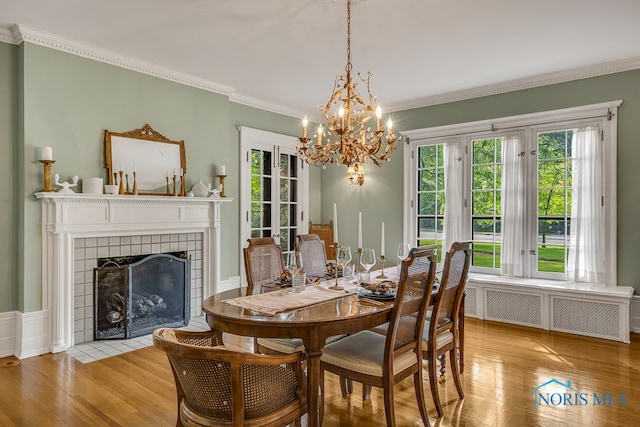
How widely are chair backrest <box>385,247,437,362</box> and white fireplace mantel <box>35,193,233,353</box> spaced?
115 inches

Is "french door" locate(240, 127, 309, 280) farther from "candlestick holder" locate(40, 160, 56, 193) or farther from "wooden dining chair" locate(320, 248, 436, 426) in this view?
"wooden dining chair" locate(320, 248, 436, 426)

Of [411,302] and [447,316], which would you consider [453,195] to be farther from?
[411,302]

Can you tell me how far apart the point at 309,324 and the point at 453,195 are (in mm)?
3770

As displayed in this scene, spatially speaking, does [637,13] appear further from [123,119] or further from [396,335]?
[123,119]

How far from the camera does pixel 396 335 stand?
2.19 m

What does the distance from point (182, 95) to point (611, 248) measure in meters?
4.78

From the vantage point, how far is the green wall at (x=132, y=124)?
3.50 meters

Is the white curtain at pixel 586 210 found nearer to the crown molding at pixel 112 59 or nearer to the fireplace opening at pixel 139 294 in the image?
the crown molding at pixel 112 59

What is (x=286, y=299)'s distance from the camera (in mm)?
2385

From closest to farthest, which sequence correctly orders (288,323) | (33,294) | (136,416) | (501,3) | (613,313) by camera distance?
(288,323) < (136,416) < (501,3) < (33,294) < (613,313)

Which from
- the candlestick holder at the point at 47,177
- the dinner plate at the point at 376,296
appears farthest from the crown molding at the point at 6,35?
the dinner plate at the point at 376,296

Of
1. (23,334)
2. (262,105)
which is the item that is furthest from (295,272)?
(262,105)

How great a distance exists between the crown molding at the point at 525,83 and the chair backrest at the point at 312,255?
2.78 metres

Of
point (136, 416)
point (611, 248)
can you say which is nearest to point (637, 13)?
point (611, 248)
